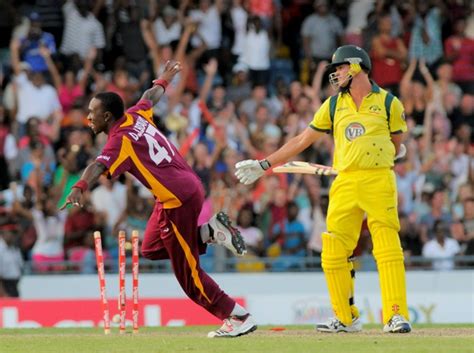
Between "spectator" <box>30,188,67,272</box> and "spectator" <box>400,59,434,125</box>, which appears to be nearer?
"spectator" <box>30,188,67,272</box>

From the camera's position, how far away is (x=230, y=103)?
23172 millimetres

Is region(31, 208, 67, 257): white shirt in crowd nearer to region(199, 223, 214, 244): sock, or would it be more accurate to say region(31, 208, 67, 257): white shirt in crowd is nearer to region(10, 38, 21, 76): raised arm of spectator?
region(10, 38, 21, 76): raised arm of spectator

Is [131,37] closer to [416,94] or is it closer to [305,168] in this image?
[416,94]

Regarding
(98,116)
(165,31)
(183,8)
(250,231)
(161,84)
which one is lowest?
(250,231)

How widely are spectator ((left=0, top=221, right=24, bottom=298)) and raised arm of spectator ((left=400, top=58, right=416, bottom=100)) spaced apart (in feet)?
23.3

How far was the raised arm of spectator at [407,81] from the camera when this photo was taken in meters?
23.5

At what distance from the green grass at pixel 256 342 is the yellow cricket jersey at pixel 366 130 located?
1.61 m

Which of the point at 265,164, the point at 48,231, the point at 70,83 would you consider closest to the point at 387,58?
Result: the point at 70,83

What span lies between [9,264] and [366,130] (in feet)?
29.7

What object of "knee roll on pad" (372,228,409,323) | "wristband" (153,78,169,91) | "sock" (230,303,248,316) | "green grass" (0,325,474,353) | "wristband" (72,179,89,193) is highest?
"wristband" (153,78,169,91)

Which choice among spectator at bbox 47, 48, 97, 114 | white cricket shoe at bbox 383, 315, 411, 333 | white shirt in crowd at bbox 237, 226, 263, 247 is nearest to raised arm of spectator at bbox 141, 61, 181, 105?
white cricket shoe at bbox 383, 315, 411, 333

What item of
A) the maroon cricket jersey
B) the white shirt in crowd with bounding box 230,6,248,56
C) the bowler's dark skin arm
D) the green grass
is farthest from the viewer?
the white shirt in crowd with bounding box 230,6,248,56

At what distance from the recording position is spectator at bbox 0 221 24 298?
20531 mm

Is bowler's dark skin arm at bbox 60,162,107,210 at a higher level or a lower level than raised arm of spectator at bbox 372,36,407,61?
lower
